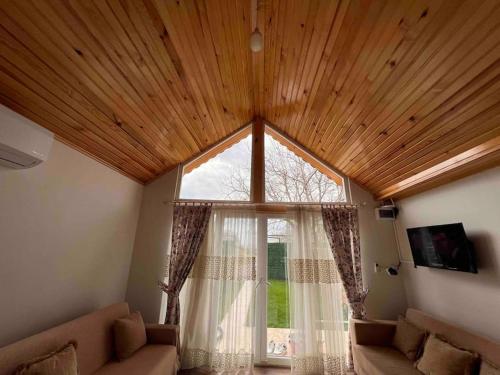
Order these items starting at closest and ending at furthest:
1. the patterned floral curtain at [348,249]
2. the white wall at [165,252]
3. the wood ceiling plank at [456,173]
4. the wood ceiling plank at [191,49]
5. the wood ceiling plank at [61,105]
A: the wood ceiling plank at [61,105], the wood ceiling plank at [191,49], the wood ceiling plank at [456,173], the patterned floral curtain at [348,249], the white wall at [165,252]

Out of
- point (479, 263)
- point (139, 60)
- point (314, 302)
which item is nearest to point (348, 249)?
point (314, 302)

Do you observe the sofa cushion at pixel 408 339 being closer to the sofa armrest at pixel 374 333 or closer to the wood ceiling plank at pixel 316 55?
the sofa armrest at pixel 374 333

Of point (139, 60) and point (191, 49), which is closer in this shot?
point (139, 60)

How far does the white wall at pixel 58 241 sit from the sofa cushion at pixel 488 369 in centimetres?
337

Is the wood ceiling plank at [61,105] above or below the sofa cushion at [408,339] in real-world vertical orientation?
above

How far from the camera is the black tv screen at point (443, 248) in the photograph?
6.26 ft

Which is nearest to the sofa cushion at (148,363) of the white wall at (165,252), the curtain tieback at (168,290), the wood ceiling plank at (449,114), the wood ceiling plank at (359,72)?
the curtain tieback at (168,290)

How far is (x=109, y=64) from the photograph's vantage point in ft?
5.14

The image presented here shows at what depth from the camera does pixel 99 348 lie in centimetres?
189

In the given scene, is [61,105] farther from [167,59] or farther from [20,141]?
[167,59]

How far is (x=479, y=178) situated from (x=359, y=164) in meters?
1.12

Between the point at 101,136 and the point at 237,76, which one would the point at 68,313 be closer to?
the point at 101,136

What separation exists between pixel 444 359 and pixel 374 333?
83cm

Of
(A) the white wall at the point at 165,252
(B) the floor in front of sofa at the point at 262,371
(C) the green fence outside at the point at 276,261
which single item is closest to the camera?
(B) the floor in front of sofa at the point at 262,371
